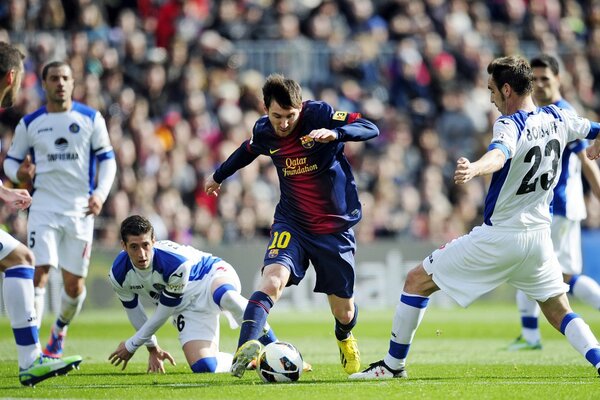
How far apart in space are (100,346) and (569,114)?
678 centimetres

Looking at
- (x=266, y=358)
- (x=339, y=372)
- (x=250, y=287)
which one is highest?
(x=266, y=358)

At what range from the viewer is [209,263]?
1034 centimetres

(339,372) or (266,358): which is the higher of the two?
(266,358)

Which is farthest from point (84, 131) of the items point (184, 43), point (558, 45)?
point (558, 45)

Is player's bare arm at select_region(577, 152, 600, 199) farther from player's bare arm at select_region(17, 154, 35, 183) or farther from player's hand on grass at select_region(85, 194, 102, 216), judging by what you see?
player's bare arm at select_region(17, 154, 35, 183)

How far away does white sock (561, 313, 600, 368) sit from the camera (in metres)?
8.20

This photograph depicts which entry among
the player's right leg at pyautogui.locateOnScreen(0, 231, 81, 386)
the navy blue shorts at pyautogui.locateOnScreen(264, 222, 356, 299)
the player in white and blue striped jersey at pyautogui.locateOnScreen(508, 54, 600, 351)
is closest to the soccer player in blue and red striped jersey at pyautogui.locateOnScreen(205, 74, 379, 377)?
the navy blue shorts at pyautogui.locateOnScreen(264, 222, 356, 299)

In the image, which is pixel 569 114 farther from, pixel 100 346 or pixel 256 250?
pixel 256 250

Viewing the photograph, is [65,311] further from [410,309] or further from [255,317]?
[410,309]

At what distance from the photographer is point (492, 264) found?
8.13 metres

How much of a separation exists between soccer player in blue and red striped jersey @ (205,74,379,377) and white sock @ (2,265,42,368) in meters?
1.92

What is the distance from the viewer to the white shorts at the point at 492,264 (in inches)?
319

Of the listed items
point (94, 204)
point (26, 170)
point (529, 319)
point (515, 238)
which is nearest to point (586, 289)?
point (529, 319)

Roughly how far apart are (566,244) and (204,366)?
4.48 meters
